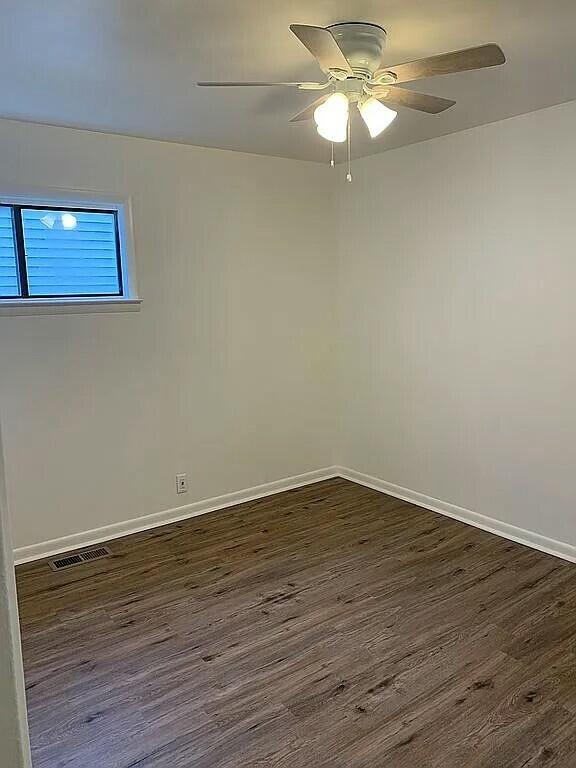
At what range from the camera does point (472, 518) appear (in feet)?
12.7

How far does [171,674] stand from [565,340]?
2617 millimetres

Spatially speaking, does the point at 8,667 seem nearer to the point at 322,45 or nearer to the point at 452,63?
the point at 322,45

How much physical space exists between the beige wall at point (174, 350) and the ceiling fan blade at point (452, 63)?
6.28ft

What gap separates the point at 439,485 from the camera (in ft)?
13.4

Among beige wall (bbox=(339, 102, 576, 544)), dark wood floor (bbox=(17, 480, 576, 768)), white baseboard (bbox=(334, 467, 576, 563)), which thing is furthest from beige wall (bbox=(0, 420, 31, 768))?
white baseboard (bbox=(334, 467, 576, 563))

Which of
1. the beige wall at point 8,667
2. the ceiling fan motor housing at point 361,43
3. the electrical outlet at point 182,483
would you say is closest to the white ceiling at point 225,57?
the ceiling fan motor housing at point 361,43

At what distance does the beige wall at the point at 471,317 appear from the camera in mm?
3285

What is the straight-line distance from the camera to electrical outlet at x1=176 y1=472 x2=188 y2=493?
4031 mm

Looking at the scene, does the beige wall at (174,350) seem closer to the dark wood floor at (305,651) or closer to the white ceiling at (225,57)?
the white ceiling at (225,57)

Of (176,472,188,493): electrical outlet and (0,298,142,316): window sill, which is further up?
(0,298,142,316): window sill

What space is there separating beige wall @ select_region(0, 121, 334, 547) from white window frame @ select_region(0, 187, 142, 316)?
0.14 ft

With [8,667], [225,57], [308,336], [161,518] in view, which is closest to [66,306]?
[161,518]

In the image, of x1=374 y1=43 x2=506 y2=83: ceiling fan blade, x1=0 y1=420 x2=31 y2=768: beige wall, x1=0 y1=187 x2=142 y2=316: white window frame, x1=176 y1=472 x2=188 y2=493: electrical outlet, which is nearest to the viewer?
x1=0 y1=420 x2=31 y2=768: beige wall

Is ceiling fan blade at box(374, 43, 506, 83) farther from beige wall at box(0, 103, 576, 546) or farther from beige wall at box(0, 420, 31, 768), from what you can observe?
beige wall at box(0, 420, 31, 768)
